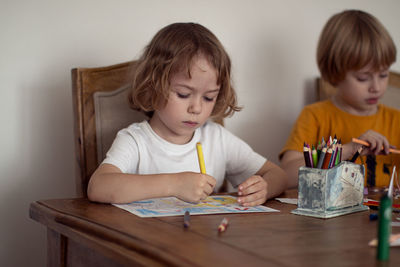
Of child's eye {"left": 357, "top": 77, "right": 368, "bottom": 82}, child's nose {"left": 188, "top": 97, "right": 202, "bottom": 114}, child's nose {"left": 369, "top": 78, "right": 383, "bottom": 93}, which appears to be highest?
child's eye {"left": 357, "top": 77, "right": 368, "bottom": 82}

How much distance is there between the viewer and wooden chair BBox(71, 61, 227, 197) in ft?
4.08

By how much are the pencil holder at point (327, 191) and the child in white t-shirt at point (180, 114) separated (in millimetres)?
148

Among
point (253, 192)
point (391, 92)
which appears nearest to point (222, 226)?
point (253, 192)

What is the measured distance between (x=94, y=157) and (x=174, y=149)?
21 cm

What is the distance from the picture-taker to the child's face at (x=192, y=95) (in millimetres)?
1151

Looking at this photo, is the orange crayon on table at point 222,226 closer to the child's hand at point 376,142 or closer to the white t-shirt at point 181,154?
the white t-shirt at point 181,154

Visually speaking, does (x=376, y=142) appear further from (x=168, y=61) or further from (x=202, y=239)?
(x=202, y=239)

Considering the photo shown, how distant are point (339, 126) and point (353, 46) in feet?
0.89

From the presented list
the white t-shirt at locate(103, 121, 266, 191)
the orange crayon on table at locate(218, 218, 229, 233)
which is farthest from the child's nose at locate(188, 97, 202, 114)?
the orange crayon on table at locate(218, 218, 229, 233)

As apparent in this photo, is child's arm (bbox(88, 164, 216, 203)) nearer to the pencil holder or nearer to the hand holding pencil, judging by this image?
the pencil holder

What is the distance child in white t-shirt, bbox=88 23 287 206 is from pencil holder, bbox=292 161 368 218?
5.8 inches

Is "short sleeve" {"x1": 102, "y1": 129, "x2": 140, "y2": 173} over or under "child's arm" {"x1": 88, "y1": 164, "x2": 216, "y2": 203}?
over

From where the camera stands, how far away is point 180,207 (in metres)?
0.94

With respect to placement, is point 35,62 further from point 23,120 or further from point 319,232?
point 319,232
